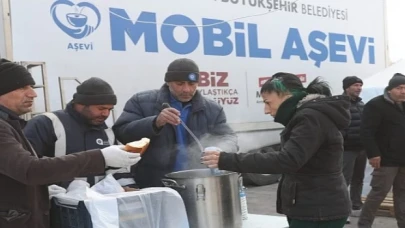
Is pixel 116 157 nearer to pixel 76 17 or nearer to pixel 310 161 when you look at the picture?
pixel 310 161

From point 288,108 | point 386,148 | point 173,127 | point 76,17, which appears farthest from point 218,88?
point 288,108

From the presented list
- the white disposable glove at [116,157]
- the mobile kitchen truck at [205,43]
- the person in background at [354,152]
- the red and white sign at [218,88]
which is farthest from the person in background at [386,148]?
the white disposable glove at [116,157]

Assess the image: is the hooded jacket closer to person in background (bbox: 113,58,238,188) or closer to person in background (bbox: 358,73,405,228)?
person in background (bbox: 113,58,238,188)

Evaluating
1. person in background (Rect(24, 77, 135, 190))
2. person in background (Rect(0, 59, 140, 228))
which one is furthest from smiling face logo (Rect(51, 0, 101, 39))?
person in background (Rect(0, 59, 140, 228))

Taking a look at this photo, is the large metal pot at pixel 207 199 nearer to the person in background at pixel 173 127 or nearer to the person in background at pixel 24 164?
the person in background at pixel 24 164

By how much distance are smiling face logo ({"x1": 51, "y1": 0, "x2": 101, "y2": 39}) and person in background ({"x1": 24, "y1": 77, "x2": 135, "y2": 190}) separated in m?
2.44

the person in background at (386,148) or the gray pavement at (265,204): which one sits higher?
the person in background at (386,148)

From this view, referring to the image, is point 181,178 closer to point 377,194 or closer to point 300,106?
point 300,106

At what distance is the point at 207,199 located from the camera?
2.24 m

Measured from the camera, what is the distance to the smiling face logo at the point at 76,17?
187 inches

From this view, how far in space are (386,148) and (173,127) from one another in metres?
2.72

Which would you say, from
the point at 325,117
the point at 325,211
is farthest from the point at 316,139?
the point at 325,211

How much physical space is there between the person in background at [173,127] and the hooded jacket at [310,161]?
Answer: 21.0 inches

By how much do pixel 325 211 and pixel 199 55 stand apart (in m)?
4.10
